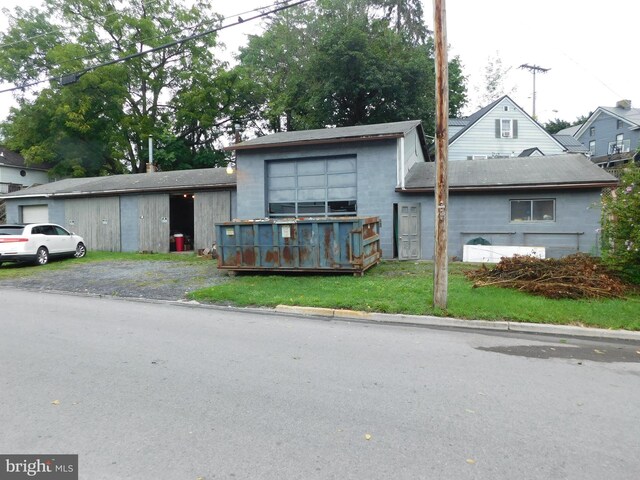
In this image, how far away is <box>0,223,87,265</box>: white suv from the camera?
14.5m

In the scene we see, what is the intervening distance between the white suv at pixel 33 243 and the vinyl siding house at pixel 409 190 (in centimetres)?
693

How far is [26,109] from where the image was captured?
33.6 metres

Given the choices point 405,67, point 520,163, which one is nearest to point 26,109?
point 405,67

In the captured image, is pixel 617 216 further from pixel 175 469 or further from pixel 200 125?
pixel 200 125

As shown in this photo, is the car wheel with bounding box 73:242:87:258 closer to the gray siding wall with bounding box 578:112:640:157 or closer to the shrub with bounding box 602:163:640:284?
the shrub with bounding box 602:163:640:284

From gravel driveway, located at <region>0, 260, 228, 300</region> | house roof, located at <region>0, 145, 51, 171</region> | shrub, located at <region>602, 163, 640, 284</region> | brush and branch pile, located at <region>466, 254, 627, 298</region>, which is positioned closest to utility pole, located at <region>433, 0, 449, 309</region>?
brush and branch pile, located at <region>466, 254, 627, 298</region>

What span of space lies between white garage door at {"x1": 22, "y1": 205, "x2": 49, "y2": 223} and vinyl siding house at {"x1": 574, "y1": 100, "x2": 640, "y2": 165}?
42.5 metres

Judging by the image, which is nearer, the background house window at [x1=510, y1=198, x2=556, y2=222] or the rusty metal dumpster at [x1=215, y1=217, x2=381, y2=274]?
the rusty metal dumpster at [x1=215, y1=217, x2=381, y2=274]

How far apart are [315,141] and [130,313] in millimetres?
9681

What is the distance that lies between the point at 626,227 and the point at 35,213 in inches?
1007

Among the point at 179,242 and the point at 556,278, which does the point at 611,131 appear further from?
the point at 179,242

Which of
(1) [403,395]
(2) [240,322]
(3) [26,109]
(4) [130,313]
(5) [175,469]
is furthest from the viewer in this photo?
(3) [26,109]

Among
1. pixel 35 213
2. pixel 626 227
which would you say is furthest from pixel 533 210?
pixel 35 213

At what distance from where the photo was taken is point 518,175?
1505cm
